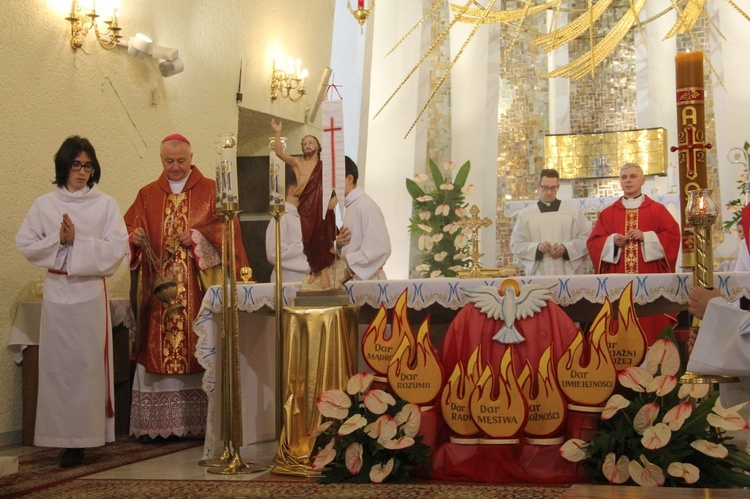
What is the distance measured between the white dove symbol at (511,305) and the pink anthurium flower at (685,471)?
2.79ft

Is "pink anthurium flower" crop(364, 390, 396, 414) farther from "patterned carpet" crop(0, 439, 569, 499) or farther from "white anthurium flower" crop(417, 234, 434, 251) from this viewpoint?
"white anthurium flower" crop(417, 234, 434, 251)

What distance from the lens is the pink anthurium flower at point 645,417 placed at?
376 cm

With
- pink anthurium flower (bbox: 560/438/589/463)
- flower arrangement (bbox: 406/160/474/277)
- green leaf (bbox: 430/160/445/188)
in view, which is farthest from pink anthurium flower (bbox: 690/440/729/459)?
green leaf (bbox: 430/160/445/188)

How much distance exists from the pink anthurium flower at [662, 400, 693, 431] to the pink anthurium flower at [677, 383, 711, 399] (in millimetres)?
81

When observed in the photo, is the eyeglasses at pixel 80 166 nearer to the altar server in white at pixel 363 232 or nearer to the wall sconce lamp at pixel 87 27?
the altar server in white at pixel 363 232

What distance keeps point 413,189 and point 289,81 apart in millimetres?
2105

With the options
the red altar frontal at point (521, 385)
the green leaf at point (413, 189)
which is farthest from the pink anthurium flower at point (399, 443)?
the green leaf at point (413, 189)

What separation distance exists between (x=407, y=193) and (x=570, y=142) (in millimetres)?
2235

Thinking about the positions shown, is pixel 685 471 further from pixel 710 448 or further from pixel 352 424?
pixel 352 424

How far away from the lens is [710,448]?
11.8 ft

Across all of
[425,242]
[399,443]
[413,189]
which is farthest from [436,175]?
[399,443]

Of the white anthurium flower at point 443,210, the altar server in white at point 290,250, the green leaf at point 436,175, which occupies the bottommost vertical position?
the altar server in white at point 290,250

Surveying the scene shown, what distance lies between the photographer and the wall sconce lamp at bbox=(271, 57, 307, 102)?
1019 cm

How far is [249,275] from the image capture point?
5.75 metres
